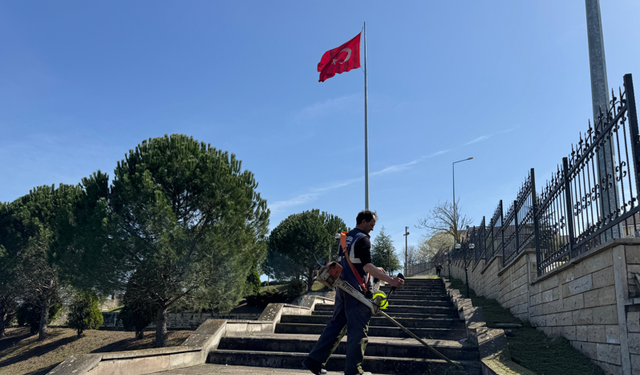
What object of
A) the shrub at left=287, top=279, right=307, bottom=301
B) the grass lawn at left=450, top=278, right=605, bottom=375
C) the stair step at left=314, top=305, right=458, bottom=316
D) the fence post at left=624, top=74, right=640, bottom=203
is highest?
the fence post at left=624, top=74, right=640, bottom=203

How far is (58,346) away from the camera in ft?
62.7

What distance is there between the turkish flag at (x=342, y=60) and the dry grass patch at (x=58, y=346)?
12.6m

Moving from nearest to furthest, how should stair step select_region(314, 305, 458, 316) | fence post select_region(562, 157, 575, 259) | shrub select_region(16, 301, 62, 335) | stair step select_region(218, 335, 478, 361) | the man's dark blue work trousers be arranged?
the man's dark blue work trousers, fence post select_region(562, 157, 575, 259), stair step select_region(218, 335, 478, 361), stair step select_region(314, 305, 458, 316), shrub select_region(16, 301, 62, 335)

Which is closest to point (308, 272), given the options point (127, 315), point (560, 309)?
point (127, 315)

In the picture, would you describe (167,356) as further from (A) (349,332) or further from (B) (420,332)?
(B) (420,332)

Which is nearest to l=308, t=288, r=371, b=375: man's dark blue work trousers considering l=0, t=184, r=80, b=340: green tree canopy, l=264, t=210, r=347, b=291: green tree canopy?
l=0, t=184, r=80, b=340: green tree canopy

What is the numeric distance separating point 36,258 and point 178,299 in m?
12.3

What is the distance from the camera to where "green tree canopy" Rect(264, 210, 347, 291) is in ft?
114

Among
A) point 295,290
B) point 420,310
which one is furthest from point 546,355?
point 295,290

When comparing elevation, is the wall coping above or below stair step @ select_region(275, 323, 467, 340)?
above

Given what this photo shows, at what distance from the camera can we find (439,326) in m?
7.80

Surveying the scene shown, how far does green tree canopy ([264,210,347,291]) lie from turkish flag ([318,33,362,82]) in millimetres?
19005

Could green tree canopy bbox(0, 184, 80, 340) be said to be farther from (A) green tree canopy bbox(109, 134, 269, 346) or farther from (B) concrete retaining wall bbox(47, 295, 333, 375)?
(B) concrete retaining wall bbox(47, 295, 333, 375)

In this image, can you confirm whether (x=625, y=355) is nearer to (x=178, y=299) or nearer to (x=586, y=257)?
(x=586, y=257)
